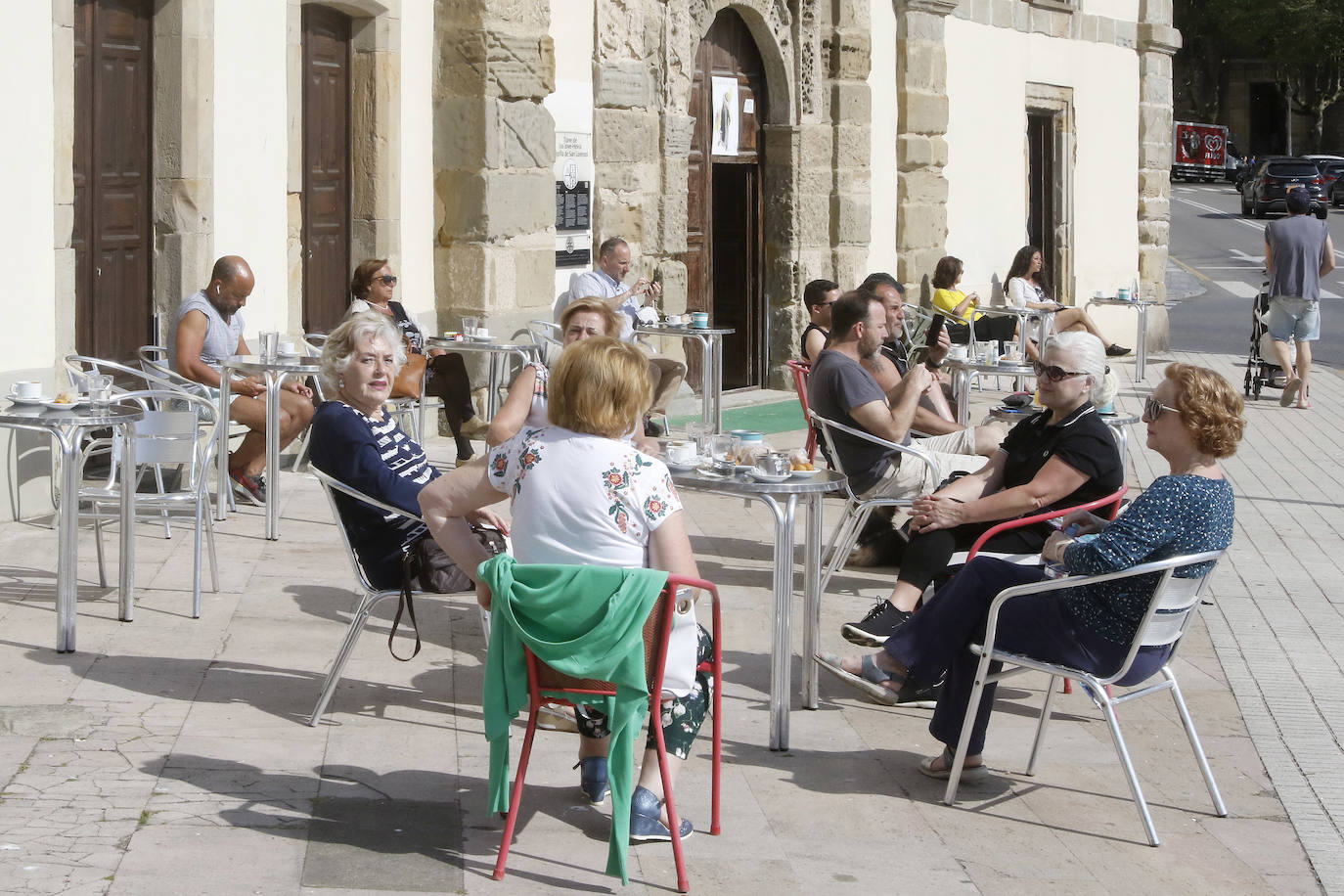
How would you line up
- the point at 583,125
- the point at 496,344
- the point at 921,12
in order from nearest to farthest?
the point at 496,344 < the point at 583,125 < the point at 921,12

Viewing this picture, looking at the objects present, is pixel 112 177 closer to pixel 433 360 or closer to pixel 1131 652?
pixel 433 360

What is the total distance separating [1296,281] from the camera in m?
13.1

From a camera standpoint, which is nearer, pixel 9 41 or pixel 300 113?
pixel 9 41

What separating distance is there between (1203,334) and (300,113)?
44.1ft

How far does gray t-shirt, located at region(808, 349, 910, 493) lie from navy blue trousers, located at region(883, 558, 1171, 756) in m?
1.78

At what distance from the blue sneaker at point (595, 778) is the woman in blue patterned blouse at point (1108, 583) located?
91 centimetres

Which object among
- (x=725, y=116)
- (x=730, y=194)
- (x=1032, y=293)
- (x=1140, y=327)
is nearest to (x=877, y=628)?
(x=725, y=116)

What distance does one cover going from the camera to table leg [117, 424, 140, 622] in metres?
5.58

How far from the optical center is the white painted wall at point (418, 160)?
10164mm

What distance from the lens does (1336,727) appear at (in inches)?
207

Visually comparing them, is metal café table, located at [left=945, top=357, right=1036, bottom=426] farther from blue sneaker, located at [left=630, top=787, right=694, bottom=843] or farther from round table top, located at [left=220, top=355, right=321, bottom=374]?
blue sneaker, located at [left=630, top=787, right=694, bottom=843]

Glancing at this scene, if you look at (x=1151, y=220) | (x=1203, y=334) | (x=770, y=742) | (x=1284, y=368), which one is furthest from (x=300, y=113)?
(x=1203, y=334)

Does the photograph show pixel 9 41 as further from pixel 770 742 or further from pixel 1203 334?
pixel 1203 334

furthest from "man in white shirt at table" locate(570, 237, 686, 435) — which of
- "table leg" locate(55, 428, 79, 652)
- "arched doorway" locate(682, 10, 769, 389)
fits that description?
"table leg" locate(55, 428, 79, 652)
